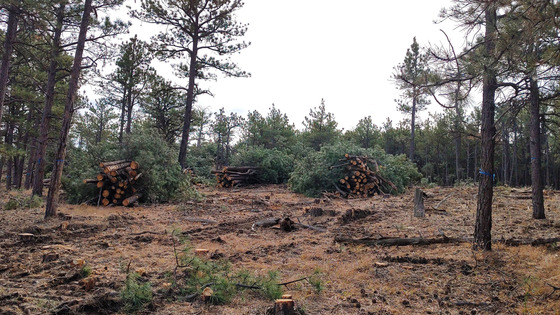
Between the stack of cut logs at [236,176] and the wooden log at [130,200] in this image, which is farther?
the stack of cut logs at [236,176]

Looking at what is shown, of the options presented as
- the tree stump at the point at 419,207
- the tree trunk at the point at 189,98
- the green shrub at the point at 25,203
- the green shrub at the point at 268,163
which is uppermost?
the tree trunk at the point at 189,98

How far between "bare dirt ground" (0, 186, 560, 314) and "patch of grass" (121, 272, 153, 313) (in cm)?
7

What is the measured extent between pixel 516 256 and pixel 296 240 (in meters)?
3.50

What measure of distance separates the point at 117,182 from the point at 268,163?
1082cm

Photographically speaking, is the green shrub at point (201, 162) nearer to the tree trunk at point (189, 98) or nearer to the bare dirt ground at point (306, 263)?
the tree trunk at point (189, 98)

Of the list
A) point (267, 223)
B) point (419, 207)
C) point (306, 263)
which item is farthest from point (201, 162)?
point (306, 263)

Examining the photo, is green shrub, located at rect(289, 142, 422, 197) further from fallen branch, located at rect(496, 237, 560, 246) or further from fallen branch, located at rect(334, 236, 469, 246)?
fallen branch, located at rect(496, 237, 560, 246)

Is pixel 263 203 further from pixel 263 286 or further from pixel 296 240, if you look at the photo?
pixel 263 286

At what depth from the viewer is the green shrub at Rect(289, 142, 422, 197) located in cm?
1466

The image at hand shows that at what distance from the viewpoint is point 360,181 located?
1407cm

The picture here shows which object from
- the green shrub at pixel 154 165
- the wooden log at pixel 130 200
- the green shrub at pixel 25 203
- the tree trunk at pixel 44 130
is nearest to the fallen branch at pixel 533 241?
the wooden log at pixel 130 200

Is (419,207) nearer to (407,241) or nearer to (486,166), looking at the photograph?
(407,241)

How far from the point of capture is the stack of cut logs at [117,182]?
10648 millimetres

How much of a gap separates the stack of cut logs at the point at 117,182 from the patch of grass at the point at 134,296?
8001mm
